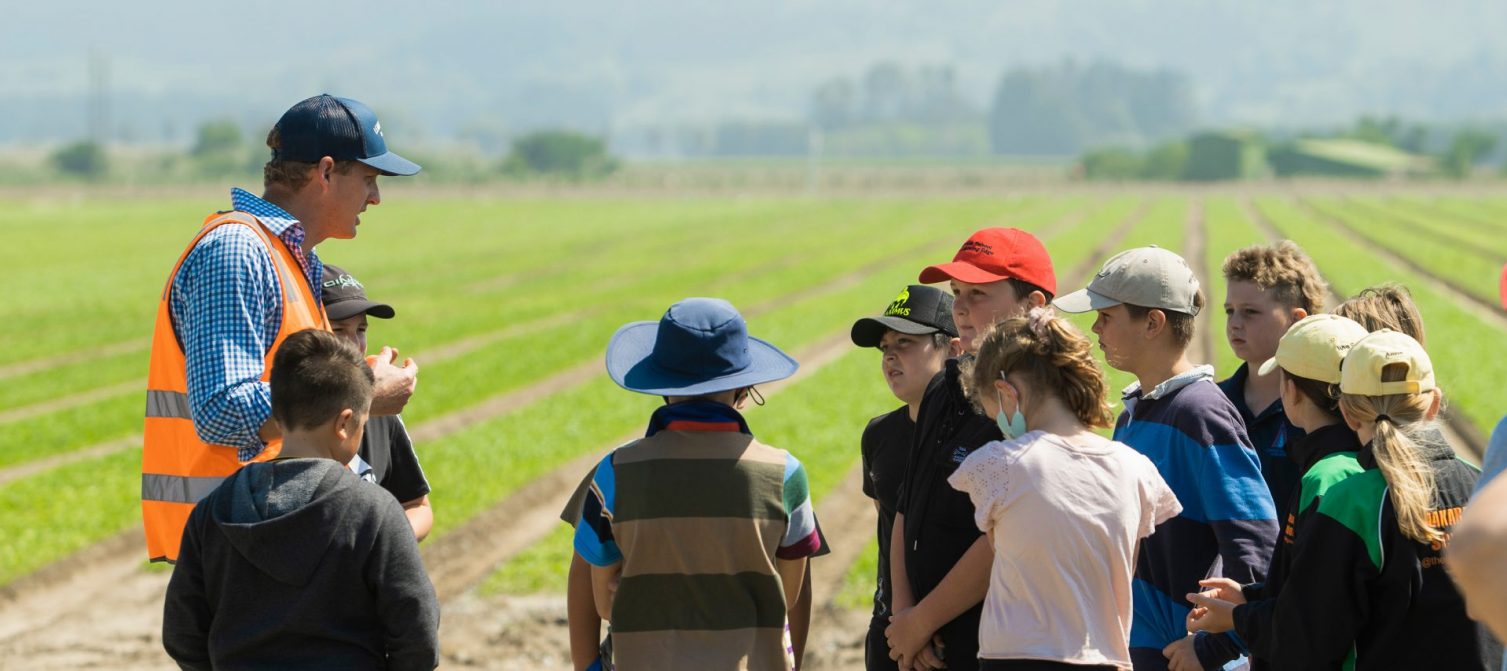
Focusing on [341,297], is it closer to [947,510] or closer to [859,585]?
[947,510]

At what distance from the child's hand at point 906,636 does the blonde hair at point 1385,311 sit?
1652mm

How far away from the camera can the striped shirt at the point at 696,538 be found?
3.63 metres

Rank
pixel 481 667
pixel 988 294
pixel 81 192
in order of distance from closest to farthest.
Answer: pixel 988 294 < pixel 481 667 < pixel 81 192

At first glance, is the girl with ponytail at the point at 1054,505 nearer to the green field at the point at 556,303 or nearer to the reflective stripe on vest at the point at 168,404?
the reflective stripe on vest at the point at 168,404

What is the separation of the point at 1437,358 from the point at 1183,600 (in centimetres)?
1551

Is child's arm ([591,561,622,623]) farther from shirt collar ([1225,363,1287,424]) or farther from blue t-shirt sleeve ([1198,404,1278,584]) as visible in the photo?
shirt collar ([1225,363,1287,424])

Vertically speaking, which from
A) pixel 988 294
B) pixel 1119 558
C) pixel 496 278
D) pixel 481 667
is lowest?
pixel 496 278

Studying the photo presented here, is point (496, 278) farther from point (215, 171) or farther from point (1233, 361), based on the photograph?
point (215, 171)

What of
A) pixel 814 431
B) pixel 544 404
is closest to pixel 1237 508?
pixel 814 431

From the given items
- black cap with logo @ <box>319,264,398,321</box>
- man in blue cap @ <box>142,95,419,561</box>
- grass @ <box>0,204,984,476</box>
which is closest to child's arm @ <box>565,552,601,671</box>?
man in blue cap @ <box>142,95,419,561</box>

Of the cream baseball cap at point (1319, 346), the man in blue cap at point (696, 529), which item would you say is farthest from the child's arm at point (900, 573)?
the cream baseball cap at point (1319, 346)

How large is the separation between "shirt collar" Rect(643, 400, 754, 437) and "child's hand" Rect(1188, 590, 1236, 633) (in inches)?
48.1

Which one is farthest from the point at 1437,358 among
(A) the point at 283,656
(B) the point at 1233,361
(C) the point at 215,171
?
(C) the point at 215,171

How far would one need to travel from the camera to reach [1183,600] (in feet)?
13.1
